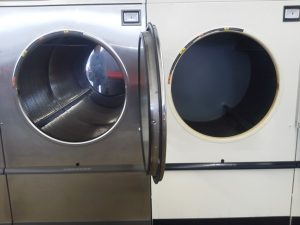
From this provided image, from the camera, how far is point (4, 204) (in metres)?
1.52

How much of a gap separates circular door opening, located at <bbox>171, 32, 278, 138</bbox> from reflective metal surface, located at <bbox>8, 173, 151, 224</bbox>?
0.47 meters

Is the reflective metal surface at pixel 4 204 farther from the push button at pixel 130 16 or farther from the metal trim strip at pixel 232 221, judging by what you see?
the push button at pixel 130 16

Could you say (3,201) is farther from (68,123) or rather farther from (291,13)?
(291,13)

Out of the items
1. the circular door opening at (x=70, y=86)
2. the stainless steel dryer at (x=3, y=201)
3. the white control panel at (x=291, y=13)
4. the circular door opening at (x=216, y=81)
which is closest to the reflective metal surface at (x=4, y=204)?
the stainless steel dryer at (x=3, y=201)

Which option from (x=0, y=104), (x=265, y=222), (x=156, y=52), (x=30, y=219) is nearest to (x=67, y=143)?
(x=0, y=104)

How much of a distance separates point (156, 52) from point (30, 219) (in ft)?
3.41

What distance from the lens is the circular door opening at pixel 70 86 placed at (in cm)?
144

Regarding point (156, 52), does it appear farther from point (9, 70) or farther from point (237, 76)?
point (237, 76)

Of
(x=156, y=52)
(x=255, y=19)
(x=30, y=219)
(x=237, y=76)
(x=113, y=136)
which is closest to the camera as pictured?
(x=156, y=52)

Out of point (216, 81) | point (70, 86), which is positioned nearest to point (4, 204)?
point (70, 86)

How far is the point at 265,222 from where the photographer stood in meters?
1.54

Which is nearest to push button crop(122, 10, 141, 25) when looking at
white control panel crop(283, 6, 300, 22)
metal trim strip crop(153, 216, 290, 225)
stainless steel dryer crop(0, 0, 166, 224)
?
stainless steel dryer crop(0, 0, 166, 224)

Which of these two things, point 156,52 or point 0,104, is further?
point 0,104

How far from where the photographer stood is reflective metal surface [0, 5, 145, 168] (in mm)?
1309
